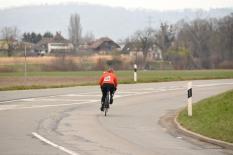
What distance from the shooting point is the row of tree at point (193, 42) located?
9762 cm

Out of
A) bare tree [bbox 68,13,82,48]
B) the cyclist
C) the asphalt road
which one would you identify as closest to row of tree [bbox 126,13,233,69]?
bare tree [bbox 68,13,82,48]

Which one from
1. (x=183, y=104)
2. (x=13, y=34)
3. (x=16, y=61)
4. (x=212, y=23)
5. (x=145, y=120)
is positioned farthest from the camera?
(x=13, y=34)

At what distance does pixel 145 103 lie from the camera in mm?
26000

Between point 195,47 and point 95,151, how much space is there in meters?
99.3

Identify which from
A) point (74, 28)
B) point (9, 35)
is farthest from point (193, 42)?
point (9, 35)

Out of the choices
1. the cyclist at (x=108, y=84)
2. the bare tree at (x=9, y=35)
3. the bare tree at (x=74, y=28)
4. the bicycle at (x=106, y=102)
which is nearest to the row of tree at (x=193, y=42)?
the bare tree at (x=9, y=35)

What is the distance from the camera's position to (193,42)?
11281 centimetres

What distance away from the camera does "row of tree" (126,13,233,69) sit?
320ft

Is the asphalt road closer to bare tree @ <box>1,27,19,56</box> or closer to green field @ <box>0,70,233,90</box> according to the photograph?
green field @ <box>0,70,233,90</box>

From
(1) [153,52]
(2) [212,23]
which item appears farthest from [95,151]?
(2) [212,23]

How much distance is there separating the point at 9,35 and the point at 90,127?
4478 inches

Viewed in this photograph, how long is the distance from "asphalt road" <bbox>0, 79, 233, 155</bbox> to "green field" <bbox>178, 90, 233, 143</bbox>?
0.50 meters

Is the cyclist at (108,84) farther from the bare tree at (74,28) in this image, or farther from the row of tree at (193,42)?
the bare tree at (74,28)

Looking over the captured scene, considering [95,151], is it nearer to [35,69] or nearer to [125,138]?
[125,138]
